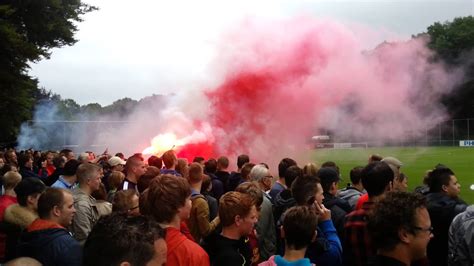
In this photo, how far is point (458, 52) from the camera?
67.2 meters

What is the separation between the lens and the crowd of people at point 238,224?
304 cm

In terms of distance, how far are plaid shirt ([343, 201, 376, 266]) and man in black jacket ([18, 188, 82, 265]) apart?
2.50 m

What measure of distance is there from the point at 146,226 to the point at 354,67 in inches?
1026

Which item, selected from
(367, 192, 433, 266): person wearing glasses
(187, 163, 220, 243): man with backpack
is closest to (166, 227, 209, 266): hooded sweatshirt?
(367, 192, 433, 266): person wearing glasses

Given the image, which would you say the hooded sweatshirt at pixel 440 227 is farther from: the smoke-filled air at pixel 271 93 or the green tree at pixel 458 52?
the green tree at pixel 458 52

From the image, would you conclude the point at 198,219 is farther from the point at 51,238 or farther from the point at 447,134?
the point at 447,134

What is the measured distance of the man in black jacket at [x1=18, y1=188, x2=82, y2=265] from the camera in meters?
4.38

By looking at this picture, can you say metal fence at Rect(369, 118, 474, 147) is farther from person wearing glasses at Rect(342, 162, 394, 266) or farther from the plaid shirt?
the plaid shirt

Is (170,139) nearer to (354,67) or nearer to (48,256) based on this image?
(354,67)

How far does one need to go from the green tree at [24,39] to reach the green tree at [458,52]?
45.8 meters

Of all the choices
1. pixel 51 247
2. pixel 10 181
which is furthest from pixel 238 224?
pixel 10 181

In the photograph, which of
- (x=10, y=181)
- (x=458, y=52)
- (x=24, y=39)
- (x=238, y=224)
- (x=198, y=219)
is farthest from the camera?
(x=458, y=52)

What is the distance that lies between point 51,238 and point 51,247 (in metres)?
0.10

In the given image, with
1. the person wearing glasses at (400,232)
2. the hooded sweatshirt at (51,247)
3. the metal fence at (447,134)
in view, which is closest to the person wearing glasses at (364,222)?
the person wearing glasses at (400,232)
